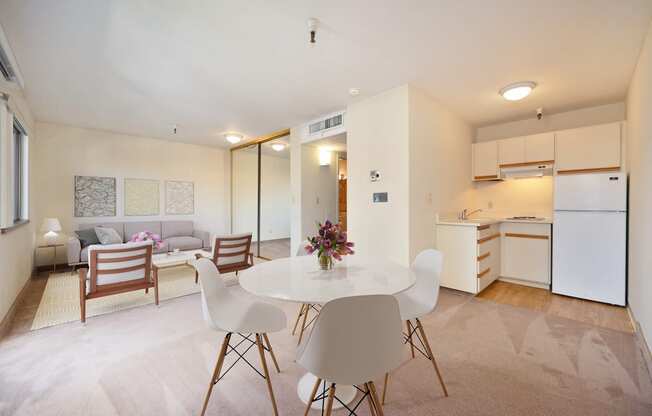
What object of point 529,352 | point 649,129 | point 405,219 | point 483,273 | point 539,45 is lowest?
point 529,352

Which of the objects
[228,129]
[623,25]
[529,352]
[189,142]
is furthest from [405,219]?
[189,142]

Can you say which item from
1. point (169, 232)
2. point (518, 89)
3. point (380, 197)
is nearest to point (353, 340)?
point (380, 197)

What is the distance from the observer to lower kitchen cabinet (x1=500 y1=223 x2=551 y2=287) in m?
3.63

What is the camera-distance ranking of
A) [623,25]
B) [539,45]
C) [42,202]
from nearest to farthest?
[623,25], [539,45], [42,202]

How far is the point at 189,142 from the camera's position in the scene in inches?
242

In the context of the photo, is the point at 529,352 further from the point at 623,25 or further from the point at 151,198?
the point at 151,198

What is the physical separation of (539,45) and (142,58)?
11.8 feet

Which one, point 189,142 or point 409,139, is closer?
point 409,139

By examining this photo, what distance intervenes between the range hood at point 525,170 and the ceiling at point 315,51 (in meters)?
0.80

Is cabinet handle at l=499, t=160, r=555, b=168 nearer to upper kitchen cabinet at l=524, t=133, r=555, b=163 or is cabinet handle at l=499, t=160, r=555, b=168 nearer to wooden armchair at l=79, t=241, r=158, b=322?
upper kitchen cabinet at l=524, t=133, r=555, b=163

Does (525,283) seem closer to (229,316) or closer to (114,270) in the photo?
(229,316)

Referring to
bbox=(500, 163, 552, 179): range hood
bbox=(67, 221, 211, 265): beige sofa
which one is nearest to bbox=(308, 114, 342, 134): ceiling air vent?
bbox=(500, 163, 552, 179): range hood

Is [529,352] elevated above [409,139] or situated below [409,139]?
below

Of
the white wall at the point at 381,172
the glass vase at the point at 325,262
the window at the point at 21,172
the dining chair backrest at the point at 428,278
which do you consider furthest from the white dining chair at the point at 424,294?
the window at the point at 21,172
